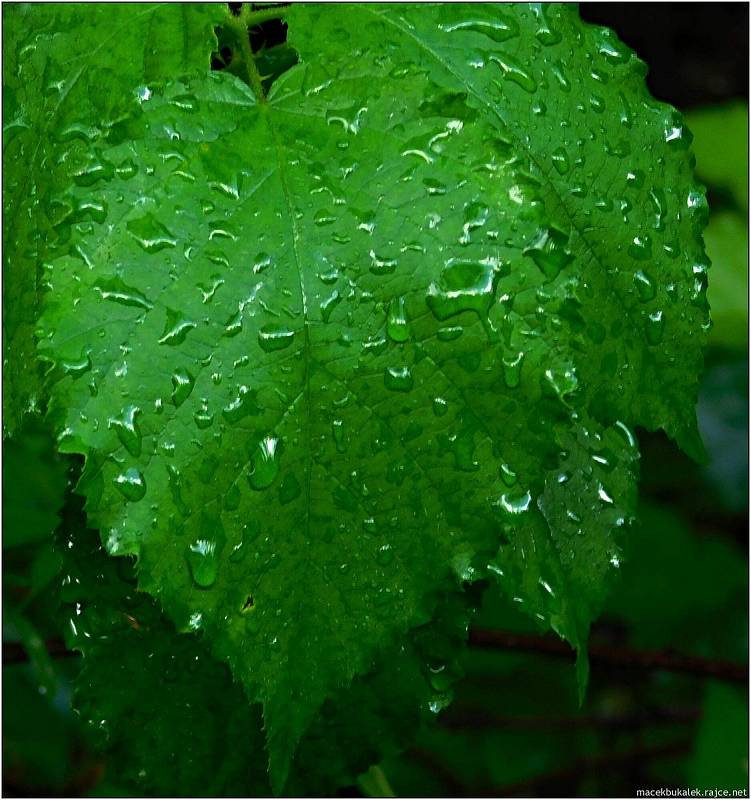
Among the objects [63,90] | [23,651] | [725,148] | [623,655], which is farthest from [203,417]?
[725,148]

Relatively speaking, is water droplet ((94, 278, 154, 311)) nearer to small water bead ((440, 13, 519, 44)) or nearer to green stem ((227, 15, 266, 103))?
green stem ((227, 15, 266, 103))

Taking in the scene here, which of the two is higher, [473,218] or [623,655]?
[473,218]

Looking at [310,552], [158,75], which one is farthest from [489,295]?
[158,75]

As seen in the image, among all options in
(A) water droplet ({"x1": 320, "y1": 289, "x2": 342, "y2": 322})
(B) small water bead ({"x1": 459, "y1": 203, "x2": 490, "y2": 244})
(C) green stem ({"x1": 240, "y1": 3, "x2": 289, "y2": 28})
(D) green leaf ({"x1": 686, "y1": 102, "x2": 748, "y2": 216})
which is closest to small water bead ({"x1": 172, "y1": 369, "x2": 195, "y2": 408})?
(A) water droplet ({"x1": 320, "y1": 289, "x2": 342, "y2": 322})

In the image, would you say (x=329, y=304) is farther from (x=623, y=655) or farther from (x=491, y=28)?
(x=623, y=655)

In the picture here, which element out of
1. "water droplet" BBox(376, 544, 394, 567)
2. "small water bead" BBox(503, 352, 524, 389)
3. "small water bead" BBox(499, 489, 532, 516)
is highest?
"small water bead" BBox(503, 352, 524, 389)

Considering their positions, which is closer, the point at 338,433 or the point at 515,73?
the point at 338,433

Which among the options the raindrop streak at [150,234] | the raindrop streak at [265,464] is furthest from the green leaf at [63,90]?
the raindrop streak at [265,464]

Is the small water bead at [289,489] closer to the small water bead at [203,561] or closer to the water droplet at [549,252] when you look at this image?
the small water bead at [203,561]

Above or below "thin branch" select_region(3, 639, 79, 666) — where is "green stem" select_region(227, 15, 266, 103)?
A: above
